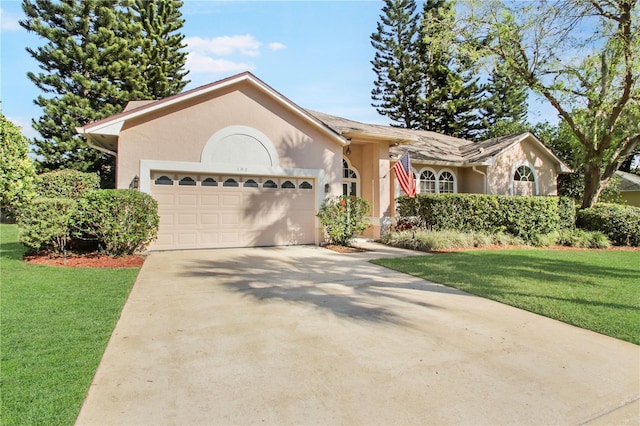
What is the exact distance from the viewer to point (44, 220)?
8.32m

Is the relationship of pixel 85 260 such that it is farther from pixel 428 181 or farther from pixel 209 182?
pixel 428 181

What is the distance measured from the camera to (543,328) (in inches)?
177

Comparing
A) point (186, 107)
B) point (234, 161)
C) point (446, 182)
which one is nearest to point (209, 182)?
point (234, 161)

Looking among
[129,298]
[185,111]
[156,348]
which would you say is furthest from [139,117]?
[156,348]

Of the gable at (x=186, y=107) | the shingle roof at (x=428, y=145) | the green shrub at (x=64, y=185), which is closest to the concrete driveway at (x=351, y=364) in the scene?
the gable at (x=186, y=107)

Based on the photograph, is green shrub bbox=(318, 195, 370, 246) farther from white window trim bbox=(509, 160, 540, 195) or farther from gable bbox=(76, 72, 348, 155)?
white window trim bbox=(509, 160, 540, 195)

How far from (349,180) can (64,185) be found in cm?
1040

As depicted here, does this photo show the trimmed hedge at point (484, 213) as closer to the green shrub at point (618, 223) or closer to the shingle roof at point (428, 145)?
the green shrub at point (618, 223)

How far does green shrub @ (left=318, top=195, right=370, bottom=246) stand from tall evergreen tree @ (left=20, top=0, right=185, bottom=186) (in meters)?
17.6

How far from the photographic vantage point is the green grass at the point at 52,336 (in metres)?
2.68

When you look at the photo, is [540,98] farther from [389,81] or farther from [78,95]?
[78,95]

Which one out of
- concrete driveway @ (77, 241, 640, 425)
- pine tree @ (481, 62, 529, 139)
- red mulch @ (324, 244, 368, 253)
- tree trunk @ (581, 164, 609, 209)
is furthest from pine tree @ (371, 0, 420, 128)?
concrete driveway @ (77, 241, 640, 425)

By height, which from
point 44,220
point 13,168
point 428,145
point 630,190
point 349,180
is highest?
point 428,145

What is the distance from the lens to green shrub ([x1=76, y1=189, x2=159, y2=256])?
872 centimetres
